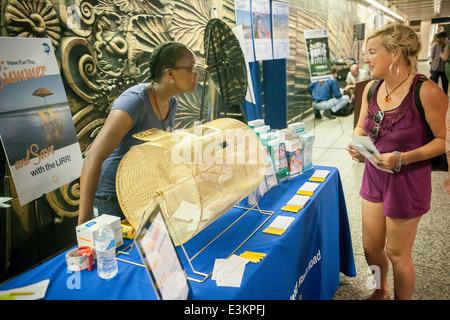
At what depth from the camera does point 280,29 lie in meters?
3.60

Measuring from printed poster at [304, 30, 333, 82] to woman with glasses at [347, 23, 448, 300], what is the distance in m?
2.94

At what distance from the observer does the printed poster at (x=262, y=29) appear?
124 inches

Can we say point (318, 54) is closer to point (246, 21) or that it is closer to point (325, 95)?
point (325, 95)

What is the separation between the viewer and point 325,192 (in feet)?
6.50

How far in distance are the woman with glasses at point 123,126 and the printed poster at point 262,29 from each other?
1.54m

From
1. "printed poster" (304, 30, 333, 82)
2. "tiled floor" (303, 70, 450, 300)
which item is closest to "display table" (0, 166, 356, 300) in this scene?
"tiled floor" (303, 70, 450, 300)

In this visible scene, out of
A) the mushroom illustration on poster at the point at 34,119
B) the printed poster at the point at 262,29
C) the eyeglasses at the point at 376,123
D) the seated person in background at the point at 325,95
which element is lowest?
the seated person in background at the point at 325,95

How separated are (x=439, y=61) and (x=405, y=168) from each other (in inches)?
362

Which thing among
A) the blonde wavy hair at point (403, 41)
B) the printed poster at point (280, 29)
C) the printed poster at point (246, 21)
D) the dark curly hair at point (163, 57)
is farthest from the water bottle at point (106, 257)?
the printed poster at point (280, 29)

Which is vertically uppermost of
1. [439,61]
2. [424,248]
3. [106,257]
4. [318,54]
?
[318,54]

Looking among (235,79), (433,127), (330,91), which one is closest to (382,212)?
(433,127)

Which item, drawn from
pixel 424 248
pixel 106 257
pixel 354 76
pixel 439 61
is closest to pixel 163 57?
pixel 106 257

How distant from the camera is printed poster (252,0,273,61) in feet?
10.4

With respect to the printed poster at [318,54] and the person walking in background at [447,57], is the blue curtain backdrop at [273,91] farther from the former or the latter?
the person walking in background at [447,57]
